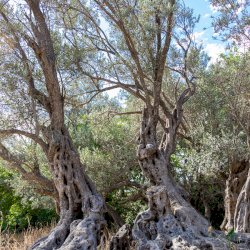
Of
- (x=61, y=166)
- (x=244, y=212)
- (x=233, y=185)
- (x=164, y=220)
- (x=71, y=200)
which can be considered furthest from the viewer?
(x=233, y=185)

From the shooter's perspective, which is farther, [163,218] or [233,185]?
[233,185]

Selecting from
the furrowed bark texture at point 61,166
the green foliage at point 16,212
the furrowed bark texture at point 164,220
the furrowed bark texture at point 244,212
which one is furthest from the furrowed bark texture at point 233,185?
the green foliage at point 16,212

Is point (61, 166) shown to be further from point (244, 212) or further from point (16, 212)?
point (16, 212)

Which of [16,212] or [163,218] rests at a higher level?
[16,212]

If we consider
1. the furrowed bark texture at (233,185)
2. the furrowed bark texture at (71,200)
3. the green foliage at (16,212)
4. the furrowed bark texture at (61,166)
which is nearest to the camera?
the furrowed bark texture at (71,200)


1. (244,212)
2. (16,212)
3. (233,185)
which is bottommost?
(244,212)

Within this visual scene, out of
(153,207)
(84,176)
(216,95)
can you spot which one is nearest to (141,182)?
(216,95)

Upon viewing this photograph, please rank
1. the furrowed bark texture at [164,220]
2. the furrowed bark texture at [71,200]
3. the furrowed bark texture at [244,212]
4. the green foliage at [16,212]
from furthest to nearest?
the green foliage at [16,212] → the furrowed bark texture at [244,212] → the furrowed bark texture at [71,200] → the furrowed bark texture at [164,220]

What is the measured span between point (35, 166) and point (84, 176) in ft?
6.30

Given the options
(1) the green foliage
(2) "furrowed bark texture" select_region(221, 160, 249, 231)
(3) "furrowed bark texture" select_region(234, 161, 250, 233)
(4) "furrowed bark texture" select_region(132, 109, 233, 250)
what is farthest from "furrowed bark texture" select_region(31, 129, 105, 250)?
(1) the green foliage

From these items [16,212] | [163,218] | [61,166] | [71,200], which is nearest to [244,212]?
[163,218]

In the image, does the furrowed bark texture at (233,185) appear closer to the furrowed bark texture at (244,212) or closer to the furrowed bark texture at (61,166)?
the furrowed bark texture at (244,212)

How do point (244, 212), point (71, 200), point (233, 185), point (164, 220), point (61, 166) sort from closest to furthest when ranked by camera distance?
point (164, 220), point (71, 200), point (61, 166), point (244, 212), point (233, 185)

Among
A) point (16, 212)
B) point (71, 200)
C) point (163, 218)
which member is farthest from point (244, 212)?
point (16, 212)
